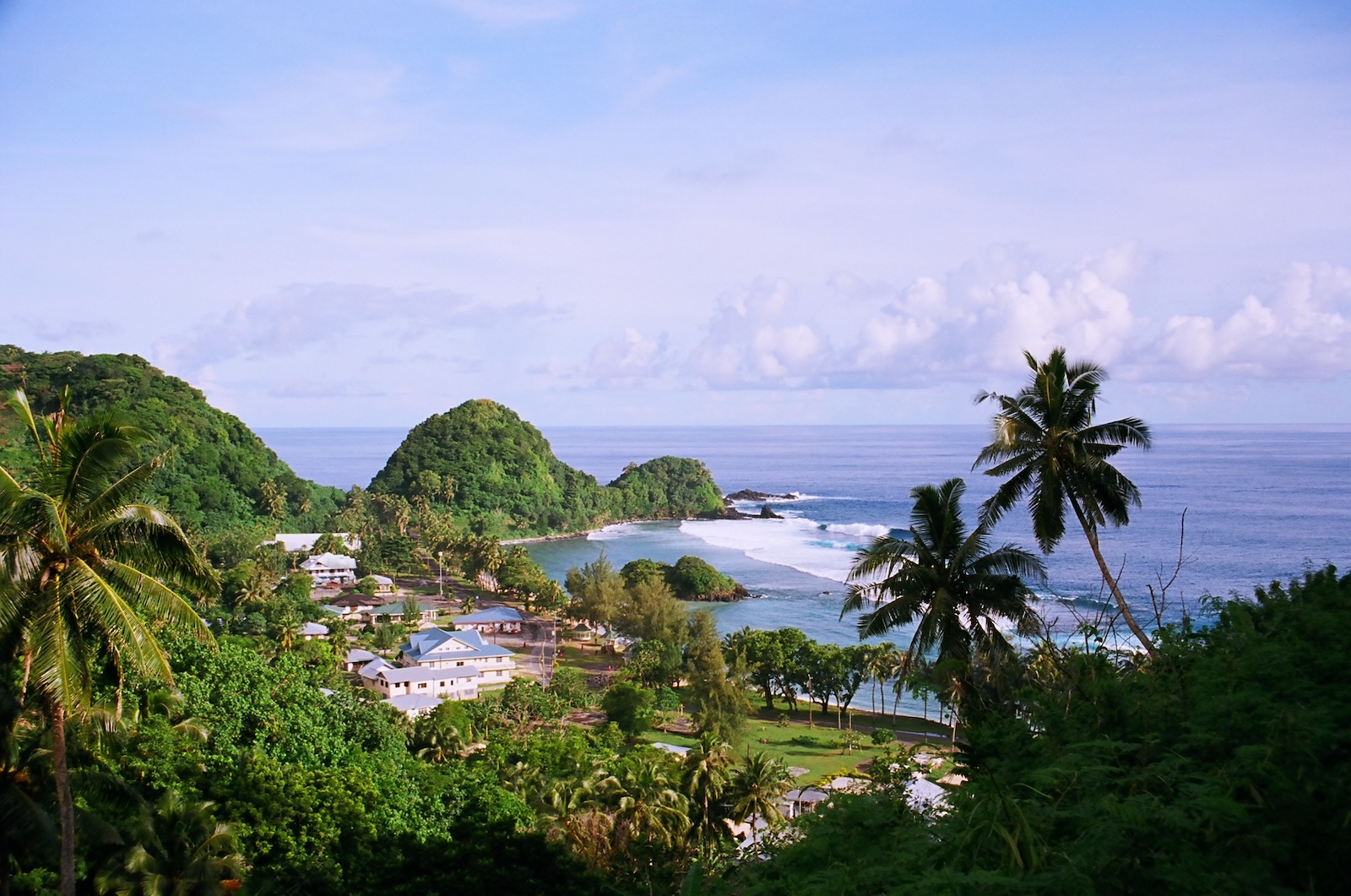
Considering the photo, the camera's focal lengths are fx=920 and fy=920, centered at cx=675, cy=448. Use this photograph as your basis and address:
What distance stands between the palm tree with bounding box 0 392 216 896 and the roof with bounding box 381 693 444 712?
2163cm

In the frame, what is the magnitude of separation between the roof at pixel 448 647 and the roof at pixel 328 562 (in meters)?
22.7

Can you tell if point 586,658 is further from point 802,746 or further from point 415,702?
point 802,746

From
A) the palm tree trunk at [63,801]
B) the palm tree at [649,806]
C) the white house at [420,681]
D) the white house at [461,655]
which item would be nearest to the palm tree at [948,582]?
the palm tree at [649,806]

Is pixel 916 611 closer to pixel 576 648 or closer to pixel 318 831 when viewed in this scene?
pixel 318 831

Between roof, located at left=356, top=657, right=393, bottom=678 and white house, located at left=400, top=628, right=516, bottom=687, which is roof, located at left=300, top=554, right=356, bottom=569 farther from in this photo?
roof, located at left=356, top=657, right=393, bottom=678

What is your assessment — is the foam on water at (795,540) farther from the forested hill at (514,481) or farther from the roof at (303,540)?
the roof at (303,540)

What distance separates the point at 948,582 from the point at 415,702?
72.2ft

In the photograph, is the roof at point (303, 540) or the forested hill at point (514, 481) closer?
the roof at point (303, 540)

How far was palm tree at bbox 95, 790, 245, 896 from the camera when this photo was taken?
31.5 ft

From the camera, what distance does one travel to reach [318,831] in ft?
41.4

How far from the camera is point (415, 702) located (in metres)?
29.8

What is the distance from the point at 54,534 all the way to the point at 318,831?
7.29m

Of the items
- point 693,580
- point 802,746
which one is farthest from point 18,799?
point 693,580

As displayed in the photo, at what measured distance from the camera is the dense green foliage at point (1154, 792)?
398cm
